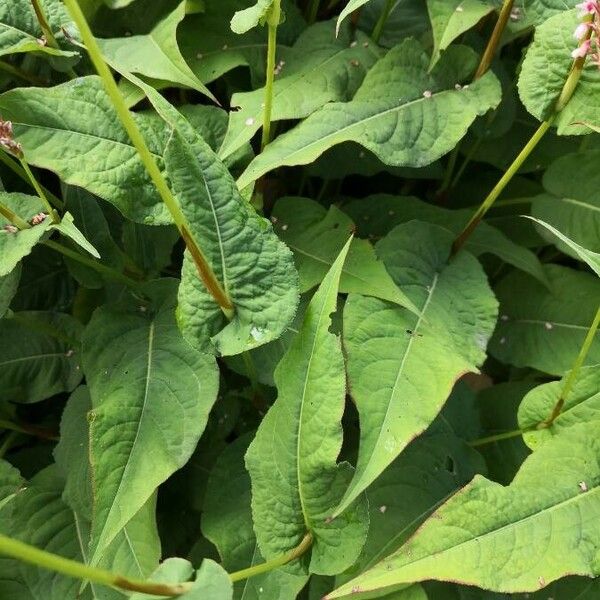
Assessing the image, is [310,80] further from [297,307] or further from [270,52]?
[297,307]

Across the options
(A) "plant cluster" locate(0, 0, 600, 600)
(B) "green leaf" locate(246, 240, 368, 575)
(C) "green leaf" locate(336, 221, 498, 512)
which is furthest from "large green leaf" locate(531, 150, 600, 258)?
(B) "green leaf" locate(246, 240, 368, 575)

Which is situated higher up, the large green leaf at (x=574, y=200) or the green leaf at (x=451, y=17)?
the green leaf at (x=451, y=17)

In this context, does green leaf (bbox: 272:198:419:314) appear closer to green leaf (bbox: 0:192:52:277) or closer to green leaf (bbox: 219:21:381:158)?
green leaf (bbox: 219:21:381:158)

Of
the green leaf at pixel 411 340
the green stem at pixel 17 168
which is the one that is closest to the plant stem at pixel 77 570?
the green leaf at pixel 411 340

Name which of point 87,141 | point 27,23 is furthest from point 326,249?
point 27,23

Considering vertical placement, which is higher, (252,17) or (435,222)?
(252,17)

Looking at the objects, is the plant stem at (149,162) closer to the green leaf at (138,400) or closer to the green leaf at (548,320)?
the green leaf at (138,400)
